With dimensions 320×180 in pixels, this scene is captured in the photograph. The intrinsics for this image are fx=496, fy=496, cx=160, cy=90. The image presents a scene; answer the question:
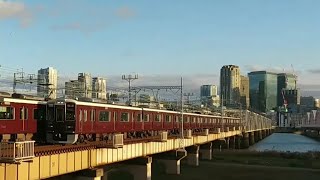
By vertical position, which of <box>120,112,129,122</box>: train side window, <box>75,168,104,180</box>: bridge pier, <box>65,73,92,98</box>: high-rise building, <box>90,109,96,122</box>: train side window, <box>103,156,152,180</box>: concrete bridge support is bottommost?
<box>103,156,152,180</box>: concrete bridge support

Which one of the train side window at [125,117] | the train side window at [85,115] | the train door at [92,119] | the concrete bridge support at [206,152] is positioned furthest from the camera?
the concrete bridge support at [206,152]

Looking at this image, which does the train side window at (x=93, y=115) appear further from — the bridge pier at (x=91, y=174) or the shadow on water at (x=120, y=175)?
the shadow on water at (x=120, y=175)

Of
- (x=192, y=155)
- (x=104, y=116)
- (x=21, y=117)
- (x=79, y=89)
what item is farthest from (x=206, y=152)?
(x=21, y=117)

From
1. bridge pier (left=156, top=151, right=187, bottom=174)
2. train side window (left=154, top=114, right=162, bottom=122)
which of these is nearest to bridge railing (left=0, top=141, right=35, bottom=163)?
bridge pier (left=156, top=151, right=187, bottom=174)

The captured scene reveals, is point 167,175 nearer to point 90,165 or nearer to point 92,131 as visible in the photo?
point 92,131

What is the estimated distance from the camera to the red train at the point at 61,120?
116 feet

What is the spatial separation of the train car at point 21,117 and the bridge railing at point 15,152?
884 cm

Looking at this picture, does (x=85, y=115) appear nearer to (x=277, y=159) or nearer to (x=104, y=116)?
(x=104, y=116)

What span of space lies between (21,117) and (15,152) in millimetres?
11354

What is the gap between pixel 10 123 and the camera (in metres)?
34.9

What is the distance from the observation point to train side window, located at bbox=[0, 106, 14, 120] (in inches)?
1342

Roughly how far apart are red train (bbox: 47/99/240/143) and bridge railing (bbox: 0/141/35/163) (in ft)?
43.4

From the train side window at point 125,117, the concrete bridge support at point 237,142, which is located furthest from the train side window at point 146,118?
the concrete bridge support at point 237,142

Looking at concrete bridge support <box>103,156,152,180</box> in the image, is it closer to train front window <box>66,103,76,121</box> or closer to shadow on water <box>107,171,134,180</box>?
shadow on water <box>107,171,134,180</box>
